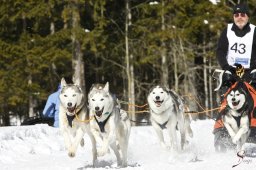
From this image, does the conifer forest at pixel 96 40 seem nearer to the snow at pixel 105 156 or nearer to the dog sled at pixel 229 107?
the snow at pixel 105 156

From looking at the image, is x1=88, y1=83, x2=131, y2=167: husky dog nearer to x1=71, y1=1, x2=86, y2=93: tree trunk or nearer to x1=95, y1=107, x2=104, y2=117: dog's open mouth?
x1=95, y1=107, x2=104, y2=117: dog's open mouth

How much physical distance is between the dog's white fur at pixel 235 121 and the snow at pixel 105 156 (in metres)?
0.27

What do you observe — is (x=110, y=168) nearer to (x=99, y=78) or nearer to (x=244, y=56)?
(x=244, y=56)

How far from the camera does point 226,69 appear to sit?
26.3 feet

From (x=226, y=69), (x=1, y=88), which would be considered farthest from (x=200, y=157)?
(x=1, y=88)

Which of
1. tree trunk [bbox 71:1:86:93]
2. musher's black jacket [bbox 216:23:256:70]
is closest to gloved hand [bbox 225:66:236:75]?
musher's black jacket [bbox 216:23:256:70]

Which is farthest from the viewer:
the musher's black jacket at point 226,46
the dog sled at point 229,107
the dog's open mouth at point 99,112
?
the musher's black jacket at point 226,46

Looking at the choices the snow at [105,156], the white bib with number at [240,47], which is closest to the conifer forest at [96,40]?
the snow at [105,156]

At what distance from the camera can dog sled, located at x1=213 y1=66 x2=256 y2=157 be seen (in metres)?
7.80

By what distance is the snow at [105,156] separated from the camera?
7.18 m

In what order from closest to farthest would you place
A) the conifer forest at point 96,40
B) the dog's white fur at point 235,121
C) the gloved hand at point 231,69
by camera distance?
the dog's white fur at point 235,121 < the gloved hand at point 231,69 < the conifer forest at point 96,40

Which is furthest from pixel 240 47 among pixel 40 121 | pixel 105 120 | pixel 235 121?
pixel 40 121

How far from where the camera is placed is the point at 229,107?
7.86 meters

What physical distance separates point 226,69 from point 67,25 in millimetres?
16238
